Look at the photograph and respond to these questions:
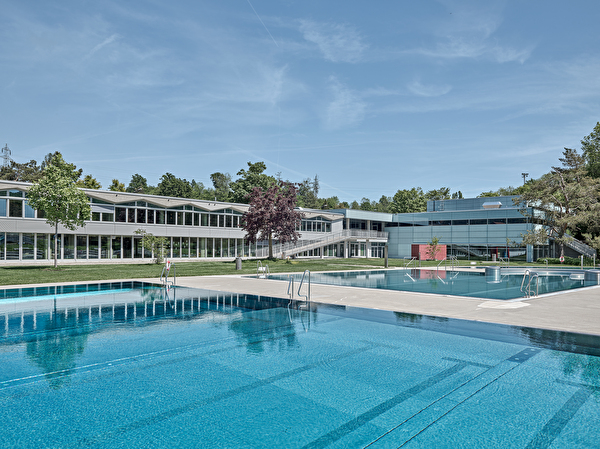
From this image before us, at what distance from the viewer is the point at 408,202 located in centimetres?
7631

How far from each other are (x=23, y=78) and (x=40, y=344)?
2371 cm

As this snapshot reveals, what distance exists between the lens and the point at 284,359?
23.3ft

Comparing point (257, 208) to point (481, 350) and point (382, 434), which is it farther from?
point (382, 434)

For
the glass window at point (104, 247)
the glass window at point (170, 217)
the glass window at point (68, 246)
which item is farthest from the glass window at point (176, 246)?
the glass window at point (68, 246)

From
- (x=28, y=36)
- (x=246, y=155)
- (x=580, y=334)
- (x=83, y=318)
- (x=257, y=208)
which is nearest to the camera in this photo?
(x=580, y=334)

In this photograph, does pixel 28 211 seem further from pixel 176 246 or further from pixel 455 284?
pixel 455 284

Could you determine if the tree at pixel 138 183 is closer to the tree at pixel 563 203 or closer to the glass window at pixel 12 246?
the glass window at pixel 12 246

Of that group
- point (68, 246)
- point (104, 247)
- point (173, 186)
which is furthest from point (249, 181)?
point (68, 246)

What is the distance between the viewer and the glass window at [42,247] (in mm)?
31172

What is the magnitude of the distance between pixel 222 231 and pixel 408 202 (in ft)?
148

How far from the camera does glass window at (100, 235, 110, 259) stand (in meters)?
34.2

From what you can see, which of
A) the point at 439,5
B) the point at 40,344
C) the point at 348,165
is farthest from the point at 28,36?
the point at 348,165

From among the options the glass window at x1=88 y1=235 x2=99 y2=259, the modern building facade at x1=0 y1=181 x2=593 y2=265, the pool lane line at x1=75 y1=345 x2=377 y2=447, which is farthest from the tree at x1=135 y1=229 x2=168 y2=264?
the pool lane line at x1=75 y1=345 x2=377 y2=447

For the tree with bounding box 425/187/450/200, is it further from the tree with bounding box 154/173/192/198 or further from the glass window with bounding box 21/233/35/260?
the glass window with bounding box 21/233/35/260
